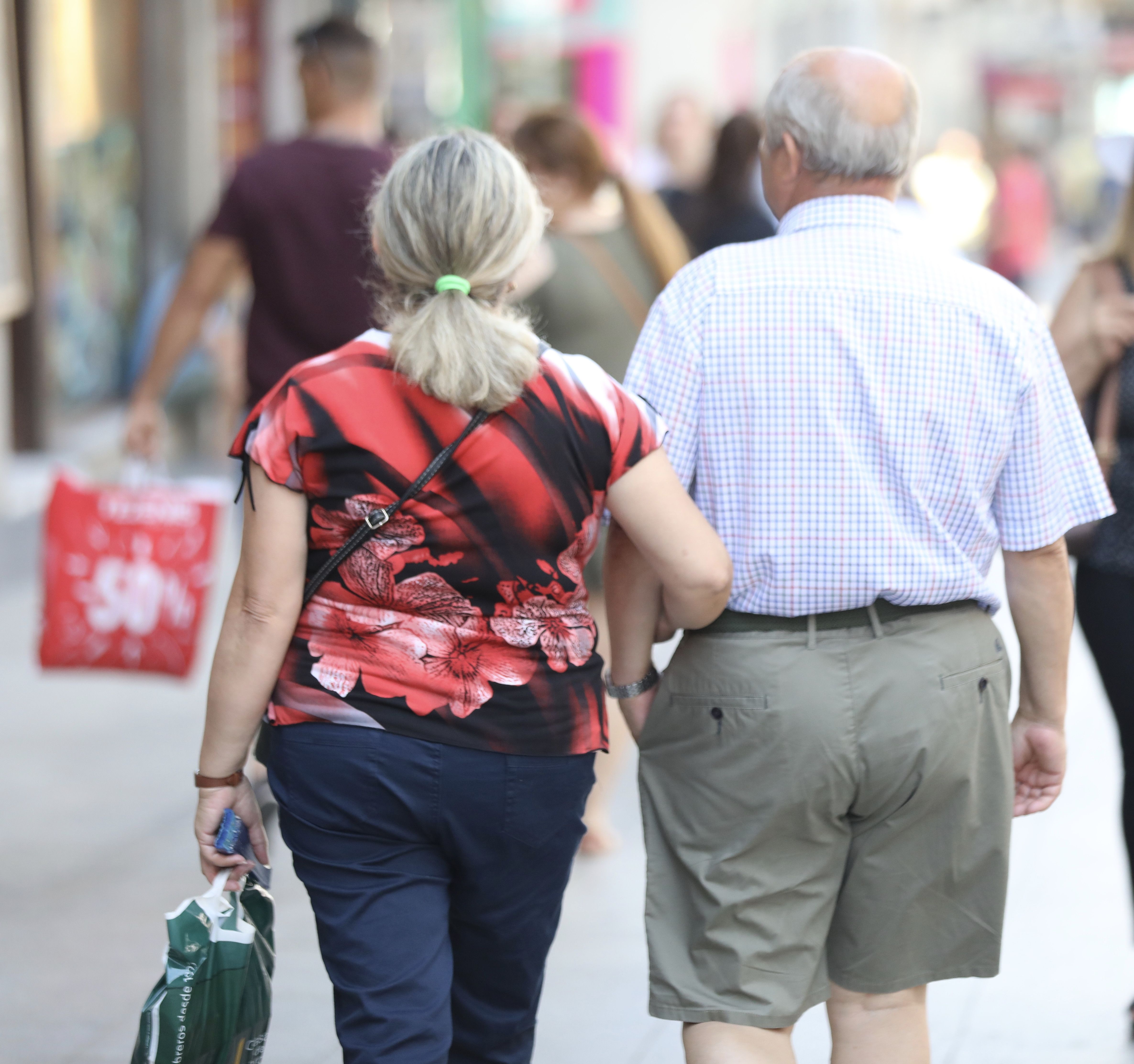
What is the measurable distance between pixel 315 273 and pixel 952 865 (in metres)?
2.65

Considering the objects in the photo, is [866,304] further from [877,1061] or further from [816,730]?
[877,1061]

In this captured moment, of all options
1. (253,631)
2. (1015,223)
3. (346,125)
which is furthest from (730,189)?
(1015,223)

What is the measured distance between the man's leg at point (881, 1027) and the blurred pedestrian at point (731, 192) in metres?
4.56

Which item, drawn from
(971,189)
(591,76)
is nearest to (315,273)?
(971,189)

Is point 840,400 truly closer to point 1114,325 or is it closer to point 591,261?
→ point 1114,325

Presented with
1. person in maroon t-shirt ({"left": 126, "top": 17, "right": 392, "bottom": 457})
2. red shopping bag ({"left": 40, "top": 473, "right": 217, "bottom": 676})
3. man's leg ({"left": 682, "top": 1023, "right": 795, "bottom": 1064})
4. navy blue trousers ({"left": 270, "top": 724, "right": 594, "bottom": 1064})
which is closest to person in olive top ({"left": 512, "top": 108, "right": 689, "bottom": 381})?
person in maroon t-shirt ({"left": 126, "top": 17, "right": 392, "bottom": 457})

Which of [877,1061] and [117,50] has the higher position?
[117,50]

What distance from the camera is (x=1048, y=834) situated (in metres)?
4.82

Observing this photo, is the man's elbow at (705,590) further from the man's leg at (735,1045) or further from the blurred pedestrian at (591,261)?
the blurred pedestrian at (591,261)

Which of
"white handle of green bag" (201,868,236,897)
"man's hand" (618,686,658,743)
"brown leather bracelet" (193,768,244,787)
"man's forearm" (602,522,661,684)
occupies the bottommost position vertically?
"white handle of green bag" (201,868,236,897)

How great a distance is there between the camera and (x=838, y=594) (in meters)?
2.42

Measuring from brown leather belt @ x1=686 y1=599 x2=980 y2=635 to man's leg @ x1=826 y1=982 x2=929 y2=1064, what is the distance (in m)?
0.58

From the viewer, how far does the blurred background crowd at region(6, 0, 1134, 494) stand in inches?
309

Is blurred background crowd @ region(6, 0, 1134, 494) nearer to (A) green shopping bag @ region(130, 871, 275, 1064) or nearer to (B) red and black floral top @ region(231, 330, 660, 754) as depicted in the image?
(B) red and black floral top @ region(231, 330, 660, 754)
